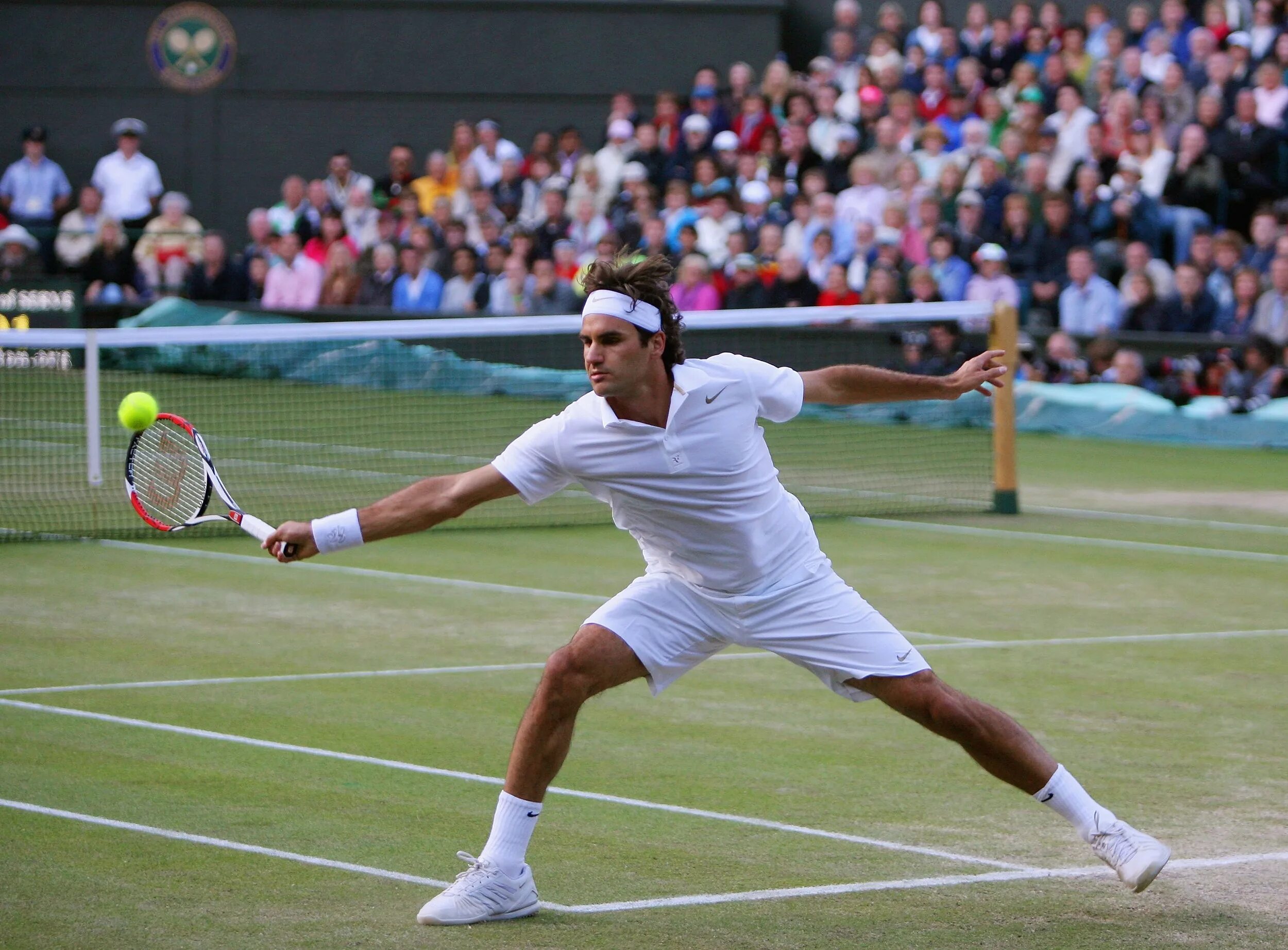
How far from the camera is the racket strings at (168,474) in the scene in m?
6.80

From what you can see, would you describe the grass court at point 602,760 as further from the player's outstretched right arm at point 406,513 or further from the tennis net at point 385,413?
the tennis net at point 385,413

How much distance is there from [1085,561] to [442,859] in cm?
771

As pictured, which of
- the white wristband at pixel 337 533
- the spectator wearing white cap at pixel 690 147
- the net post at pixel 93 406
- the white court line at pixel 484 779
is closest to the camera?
the white wristband at pixel 337 533

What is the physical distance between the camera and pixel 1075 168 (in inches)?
890

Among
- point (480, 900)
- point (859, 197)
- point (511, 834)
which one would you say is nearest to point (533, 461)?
point (511, 834)

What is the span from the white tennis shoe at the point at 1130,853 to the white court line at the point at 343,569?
5.59 m

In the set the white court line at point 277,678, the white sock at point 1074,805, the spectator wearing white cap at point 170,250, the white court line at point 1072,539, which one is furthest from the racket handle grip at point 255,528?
the spectator wearing white cap at point 170,250

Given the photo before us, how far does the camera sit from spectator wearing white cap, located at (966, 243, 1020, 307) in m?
21.3

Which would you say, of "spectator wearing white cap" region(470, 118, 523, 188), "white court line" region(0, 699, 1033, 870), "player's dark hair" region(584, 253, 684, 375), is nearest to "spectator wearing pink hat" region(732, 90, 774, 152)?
"spectator wearing white cap" region(470, 118, 523, 188)

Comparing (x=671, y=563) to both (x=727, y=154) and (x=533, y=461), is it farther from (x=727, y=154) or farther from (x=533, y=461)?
(x=727, y=154)

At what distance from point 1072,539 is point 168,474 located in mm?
8720

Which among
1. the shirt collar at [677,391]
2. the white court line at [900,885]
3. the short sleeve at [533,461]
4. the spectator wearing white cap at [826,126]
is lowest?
the white court line at [900,885]

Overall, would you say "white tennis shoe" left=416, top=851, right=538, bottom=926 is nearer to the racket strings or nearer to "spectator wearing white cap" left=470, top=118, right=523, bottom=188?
the racket strings

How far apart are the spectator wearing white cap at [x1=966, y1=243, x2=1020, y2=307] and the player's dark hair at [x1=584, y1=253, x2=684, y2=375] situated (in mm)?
15452
